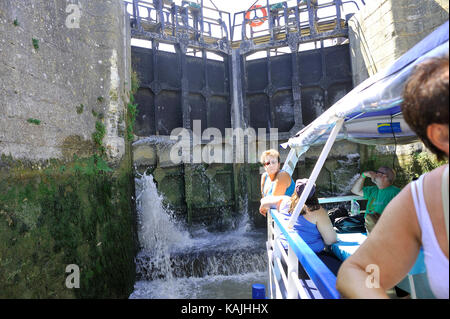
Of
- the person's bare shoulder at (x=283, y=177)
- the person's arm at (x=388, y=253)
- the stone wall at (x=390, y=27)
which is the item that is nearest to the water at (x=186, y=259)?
the person's bare shoulder at (x=283, y=177)

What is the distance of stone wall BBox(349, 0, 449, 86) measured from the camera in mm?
5727

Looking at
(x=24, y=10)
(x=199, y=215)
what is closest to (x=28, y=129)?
(x=24, y=10)

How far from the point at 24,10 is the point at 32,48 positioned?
0.45m

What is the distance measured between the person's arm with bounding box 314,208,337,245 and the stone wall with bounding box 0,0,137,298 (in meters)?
3.18

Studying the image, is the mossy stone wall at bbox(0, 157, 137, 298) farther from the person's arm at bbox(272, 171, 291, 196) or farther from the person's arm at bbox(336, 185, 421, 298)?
the person's arm at bbox(336, 185, 421, 298)

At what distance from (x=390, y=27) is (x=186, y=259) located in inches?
265

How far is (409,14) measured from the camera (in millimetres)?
5969

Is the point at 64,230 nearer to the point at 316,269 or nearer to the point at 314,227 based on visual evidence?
the point at 314,227

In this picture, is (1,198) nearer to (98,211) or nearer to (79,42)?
(98,211)

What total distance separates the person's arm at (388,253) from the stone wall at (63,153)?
3.38 metres

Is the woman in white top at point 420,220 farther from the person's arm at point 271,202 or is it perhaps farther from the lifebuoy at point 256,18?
the lifebuoy at point 256,18

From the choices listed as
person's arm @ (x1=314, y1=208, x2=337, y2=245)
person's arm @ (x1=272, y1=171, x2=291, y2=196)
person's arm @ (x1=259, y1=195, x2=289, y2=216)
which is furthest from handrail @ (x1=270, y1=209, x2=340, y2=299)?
person's arm @ (x1=272, y1=171, x2=291, y2=196)

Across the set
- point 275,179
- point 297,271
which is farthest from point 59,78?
point 297,271

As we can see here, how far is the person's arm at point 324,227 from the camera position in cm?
265
